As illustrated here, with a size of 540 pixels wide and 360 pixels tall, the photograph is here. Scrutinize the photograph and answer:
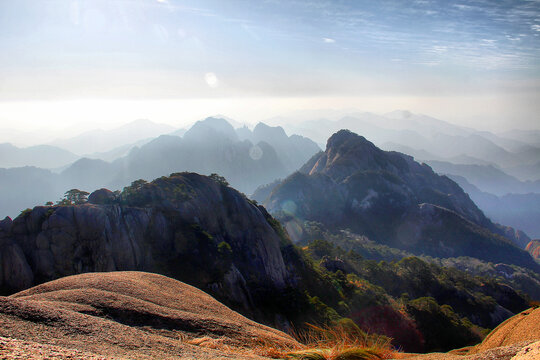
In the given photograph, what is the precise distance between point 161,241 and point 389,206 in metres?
102

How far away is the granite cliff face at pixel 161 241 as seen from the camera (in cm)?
2533

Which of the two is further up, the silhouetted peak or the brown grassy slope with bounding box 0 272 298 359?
the brown grassy slope with bounding box 0 272 298 359

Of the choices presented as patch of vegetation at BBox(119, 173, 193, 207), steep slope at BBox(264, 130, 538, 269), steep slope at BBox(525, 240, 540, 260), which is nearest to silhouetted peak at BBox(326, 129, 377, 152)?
steep slope at BBox(264, 130, 538, 269)

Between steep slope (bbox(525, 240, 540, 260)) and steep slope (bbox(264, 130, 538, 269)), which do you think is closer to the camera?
steep slope (bbox(264, 130, 538, 269))

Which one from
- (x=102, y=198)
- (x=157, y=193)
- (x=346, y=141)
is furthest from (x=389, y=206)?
(x=102, y=198)

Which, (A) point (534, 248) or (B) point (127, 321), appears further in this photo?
(A) point (534, 248)

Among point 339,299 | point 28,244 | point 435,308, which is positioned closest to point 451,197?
point 435,308

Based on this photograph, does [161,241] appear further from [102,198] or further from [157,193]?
[102,198]

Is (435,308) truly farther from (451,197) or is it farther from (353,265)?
(451,197)

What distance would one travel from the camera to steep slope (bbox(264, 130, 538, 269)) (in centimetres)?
10250

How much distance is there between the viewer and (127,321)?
870 cm

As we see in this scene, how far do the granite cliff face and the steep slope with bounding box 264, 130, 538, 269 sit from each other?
63.8 metres

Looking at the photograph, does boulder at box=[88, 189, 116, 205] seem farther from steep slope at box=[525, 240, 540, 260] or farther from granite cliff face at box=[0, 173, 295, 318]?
steep slope at box=[525, 240, 540, 260]

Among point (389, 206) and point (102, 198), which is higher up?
point (102, 198)
